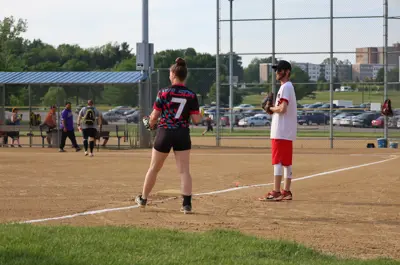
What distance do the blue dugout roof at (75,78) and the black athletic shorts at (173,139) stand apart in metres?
18.7

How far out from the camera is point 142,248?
6.96m

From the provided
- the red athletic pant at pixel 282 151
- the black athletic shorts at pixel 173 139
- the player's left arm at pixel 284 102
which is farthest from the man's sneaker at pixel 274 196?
the black athletic shorts at pixel 173 139

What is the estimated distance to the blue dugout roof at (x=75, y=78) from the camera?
29.0 meters

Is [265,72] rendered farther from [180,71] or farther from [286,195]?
[180,71]

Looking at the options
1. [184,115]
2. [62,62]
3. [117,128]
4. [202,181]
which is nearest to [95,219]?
[184,115]

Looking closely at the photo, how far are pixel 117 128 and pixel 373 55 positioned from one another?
371 inches

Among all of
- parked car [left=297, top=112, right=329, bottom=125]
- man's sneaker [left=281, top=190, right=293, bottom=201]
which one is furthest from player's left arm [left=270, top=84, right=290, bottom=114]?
parked car [left=297, top=112, right=329, bottom=125]

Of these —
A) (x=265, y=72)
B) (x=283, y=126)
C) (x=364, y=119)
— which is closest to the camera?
(x=283, y=126)

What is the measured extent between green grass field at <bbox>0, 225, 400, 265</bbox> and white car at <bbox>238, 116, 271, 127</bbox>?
37.3 meters

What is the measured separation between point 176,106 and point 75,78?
68.2 feet

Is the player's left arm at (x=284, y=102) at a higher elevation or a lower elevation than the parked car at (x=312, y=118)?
higher

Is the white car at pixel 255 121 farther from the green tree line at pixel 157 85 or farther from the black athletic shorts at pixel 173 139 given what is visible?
the black athletic shorts at pixel 173 139

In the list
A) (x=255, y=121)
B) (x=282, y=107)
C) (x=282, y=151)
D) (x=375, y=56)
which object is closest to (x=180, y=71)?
(x=282, y=107)

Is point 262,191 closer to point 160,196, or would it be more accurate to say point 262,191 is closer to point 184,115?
point 160,196
